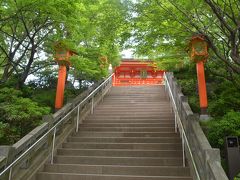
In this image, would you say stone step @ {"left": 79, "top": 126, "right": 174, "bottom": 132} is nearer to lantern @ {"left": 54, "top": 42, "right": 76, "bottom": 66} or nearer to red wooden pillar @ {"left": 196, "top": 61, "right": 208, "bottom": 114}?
red wooden pillar @ {"left": 196, "top": 61, "right": 208, "bottom": 114}

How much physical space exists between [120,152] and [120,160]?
48cm

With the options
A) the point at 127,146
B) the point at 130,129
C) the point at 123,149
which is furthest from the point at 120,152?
the point at 130,129

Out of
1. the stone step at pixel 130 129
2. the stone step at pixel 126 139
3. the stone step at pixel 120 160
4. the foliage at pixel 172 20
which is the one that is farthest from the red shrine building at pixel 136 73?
the stone step at pixel 120 160

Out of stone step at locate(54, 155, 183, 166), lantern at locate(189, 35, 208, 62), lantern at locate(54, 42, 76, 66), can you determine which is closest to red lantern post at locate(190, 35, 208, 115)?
lantern at locate(189, 35, 208, 62)

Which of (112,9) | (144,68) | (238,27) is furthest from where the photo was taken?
(144,68)

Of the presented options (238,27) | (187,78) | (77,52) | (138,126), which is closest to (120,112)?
(138,126)

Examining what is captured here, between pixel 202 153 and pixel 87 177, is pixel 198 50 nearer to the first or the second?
pixel 202 153

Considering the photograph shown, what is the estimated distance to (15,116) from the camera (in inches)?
307

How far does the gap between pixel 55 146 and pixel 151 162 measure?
9.27 ft

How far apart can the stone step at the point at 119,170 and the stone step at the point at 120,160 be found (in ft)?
1.35

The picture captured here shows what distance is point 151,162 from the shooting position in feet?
23.7

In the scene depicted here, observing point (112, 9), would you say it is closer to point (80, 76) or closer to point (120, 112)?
point (120, 112)

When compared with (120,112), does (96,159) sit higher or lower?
lower

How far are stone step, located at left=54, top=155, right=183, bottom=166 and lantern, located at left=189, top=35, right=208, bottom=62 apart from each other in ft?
18.8
